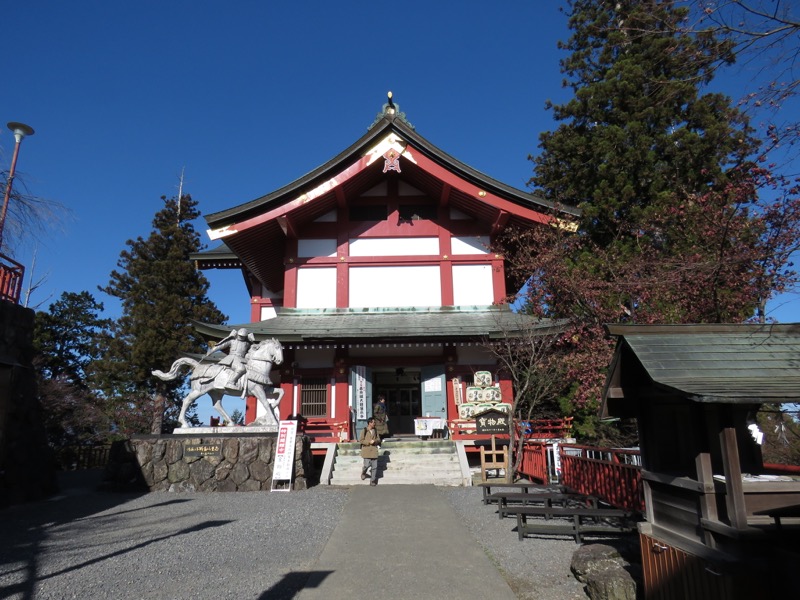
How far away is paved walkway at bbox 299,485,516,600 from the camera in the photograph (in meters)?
5.02

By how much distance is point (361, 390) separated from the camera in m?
16.7

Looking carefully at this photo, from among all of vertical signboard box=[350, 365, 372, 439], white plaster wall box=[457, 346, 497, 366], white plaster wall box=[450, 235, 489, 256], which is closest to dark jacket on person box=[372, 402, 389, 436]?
vertical signboard box=[350, 365, 372, 439]

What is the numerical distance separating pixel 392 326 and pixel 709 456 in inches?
484

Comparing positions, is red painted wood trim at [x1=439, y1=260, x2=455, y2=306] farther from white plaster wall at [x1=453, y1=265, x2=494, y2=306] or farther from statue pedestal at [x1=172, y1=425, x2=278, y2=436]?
statue pedestal at [x1=172, y1=425, x2=278, y2=436]

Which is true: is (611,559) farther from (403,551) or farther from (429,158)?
(429,158)

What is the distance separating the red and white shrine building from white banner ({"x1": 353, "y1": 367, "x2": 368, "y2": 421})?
3 centimetres

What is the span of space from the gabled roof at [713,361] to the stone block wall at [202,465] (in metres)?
9.18

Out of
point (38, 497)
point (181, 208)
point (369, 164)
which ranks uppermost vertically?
point (181, 208)

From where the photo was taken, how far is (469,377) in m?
17.0

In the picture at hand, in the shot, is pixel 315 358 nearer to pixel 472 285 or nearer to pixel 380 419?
pixel 380 419

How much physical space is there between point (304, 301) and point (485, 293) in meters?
6.41

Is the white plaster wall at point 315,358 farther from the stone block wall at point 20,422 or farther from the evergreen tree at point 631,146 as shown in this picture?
the evergreen tree at point 631,146

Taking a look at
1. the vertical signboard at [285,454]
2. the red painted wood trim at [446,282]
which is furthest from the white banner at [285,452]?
the red painted wood trim at [446,282]

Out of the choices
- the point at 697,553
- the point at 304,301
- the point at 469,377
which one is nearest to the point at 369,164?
the point at 304,301
